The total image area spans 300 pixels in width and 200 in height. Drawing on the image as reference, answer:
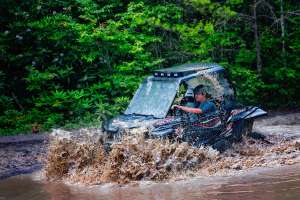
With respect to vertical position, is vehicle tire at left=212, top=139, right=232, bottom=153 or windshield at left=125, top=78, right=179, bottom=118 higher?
windshield at left=125, top=78, right=179, bottom=118

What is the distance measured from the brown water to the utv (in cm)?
119

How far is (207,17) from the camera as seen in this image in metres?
17.8

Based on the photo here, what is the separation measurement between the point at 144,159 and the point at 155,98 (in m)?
1.50

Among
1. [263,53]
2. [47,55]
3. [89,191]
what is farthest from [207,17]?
[89,191]

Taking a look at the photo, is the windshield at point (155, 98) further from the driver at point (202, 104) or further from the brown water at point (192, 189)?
the brown water at point (192, 189)

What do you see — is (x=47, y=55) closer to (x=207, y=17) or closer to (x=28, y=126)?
(x=28, y=126)

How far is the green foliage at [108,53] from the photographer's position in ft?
52.5

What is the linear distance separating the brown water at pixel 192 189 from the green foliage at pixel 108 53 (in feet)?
22.0

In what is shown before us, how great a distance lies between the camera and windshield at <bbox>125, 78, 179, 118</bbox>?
9883 mm

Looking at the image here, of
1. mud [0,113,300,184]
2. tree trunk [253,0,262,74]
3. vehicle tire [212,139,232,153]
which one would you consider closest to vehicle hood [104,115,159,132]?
mud [0,113,300,184]

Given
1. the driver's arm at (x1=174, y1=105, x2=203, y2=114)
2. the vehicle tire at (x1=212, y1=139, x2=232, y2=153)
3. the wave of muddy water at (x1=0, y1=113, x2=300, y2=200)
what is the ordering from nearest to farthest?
the wave of muddy water at (x1=0, y1=113, x2=300, y2=200)
the driver's arm at (x1=174, y1=105, x2=203, y2=114)
the vehicle tire at (x1=212, y1=139, x2=232, y2=153)

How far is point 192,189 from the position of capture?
7.93m

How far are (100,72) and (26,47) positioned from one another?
8.41 feet

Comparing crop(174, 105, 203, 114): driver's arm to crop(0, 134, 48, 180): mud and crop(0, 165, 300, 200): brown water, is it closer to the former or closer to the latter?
crop(0, 165, 300, 200): brown water
